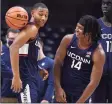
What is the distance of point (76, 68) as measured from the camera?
3.54 meters

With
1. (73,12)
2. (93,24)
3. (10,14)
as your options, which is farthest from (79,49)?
→ (73,12)

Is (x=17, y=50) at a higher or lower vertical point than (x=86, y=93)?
higher

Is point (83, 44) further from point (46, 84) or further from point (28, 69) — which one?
point (46, 84)

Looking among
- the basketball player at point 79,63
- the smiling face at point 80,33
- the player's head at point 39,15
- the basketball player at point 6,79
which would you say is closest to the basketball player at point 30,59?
the player's head at point 39,15

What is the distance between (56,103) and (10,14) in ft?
3.21

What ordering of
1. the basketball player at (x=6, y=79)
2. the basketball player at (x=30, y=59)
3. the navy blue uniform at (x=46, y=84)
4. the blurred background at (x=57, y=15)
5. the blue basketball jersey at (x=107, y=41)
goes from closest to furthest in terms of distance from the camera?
1. the basketball player at (x=30, y=59)
2. the basketball player at (x=6, y=79)
3. the blue basketball jersey at (x=107, y=41)
4. the navy blue uniform at (x=46, y=84)
5. the blurred background at (x=57, y=15)

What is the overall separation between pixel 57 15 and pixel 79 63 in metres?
2.36

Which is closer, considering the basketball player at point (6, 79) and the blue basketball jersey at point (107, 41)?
the basketball player at point (6, 79)

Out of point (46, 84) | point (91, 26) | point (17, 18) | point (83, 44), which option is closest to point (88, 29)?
point (91, 26)

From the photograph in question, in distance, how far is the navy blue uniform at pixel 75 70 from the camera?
11.5 feet

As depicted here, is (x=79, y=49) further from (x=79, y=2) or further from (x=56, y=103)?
(x=79, y=2)

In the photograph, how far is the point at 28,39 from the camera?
11.7 ft

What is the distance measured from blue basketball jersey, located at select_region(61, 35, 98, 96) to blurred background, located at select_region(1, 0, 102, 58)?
1.57 metres

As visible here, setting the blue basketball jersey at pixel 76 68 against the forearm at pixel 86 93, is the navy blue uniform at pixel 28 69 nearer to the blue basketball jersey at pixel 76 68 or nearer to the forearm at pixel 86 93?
the blue basketball jersey at pixel 76 68
